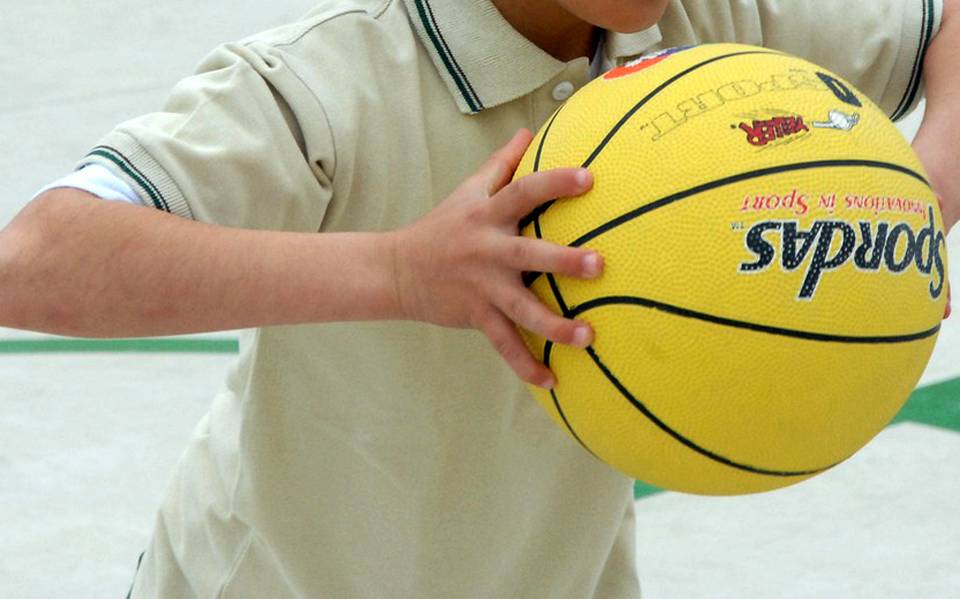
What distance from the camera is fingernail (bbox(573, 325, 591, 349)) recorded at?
3.31 feet

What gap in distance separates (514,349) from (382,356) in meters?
0.31

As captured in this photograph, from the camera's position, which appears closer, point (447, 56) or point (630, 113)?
point (630, 113)

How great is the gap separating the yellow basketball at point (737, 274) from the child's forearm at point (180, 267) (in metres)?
0.12

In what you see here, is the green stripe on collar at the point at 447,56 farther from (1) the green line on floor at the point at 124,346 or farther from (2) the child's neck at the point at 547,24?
(1) the green line on floor at the point at 124,346

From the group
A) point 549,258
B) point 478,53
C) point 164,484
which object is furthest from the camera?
point 164,484

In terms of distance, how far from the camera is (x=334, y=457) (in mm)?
1407

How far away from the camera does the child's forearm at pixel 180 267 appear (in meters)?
1.08

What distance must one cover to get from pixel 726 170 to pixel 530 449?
46 cm

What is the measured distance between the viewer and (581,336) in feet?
3.31

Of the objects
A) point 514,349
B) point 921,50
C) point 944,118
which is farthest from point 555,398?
point 921,50

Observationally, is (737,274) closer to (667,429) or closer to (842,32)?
(667,429)

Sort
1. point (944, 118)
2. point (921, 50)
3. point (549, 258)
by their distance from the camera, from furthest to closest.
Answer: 1. point (921, 50)
2. point (944, 118)
3. point (549, 258)

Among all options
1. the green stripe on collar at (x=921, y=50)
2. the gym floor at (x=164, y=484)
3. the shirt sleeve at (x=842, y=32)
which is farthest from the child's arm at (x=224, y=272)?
the gym floor at (x=164, y=484)

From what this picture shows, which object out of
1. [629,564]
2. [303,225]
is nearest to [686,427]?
[303,225]
